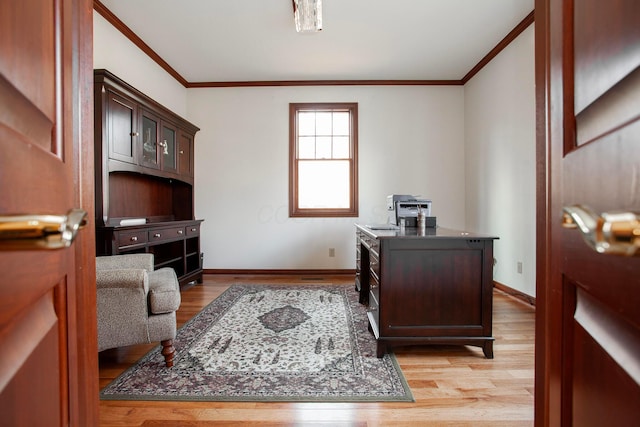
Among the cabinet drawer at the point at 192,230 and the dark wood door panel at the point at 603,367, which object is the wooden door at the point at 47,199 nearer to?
the dark wood door panel at the point at 603,367

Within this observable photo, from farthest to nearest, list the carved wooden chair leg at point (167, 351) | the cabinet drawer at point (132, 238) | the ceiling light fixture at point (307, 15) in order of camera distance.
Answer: the ceiling light fixture at point (307, 15) → the cabinet drawer at point (132, 238) → the carved wooden chair leg at point (167, 351)

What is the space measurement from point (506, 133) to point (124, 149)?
4019mm

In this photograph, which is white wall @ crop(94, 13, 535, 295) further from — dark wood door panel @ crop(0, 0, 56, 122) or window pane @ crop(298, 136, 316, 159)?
dark wood door panel @ crop(0, 0, 56, 122)

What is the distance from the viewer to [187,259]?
13.5ft

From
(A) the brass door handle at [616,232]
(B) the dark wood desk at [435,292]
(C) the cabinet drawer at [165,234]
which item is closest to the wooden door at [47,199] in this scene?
(A) the brass door handle at [616,232]

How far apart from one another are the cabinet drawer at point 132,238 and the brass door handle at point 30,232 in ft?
9.88

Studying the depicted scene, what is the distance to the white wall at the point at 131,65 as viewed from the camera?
10.0 feet

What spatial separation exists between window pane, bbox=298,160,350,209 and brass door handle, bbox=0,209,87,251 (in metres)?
4.66

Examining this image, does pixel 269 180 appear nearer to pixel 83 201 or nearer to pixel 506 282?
pixel 506 282

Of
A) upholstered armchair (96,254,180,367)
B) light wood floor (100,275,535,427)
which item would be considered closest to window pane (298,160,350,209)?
light wood floor (100,275,535,427)

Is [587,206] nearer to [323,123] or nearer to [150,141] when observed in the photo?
[150,141]

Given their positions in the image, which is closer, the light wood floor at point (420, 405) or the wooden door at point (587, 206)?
the wooden door at point (587, 206)

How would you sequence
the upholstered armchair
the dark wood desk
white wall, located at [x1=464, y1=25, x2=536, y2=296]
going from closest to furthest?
the upholstered armchair < the dark wood desk < white wall, located at [x1=464, y1=25, x2=536, y2=296]

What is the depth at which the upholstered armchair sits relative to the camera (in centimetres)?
186
